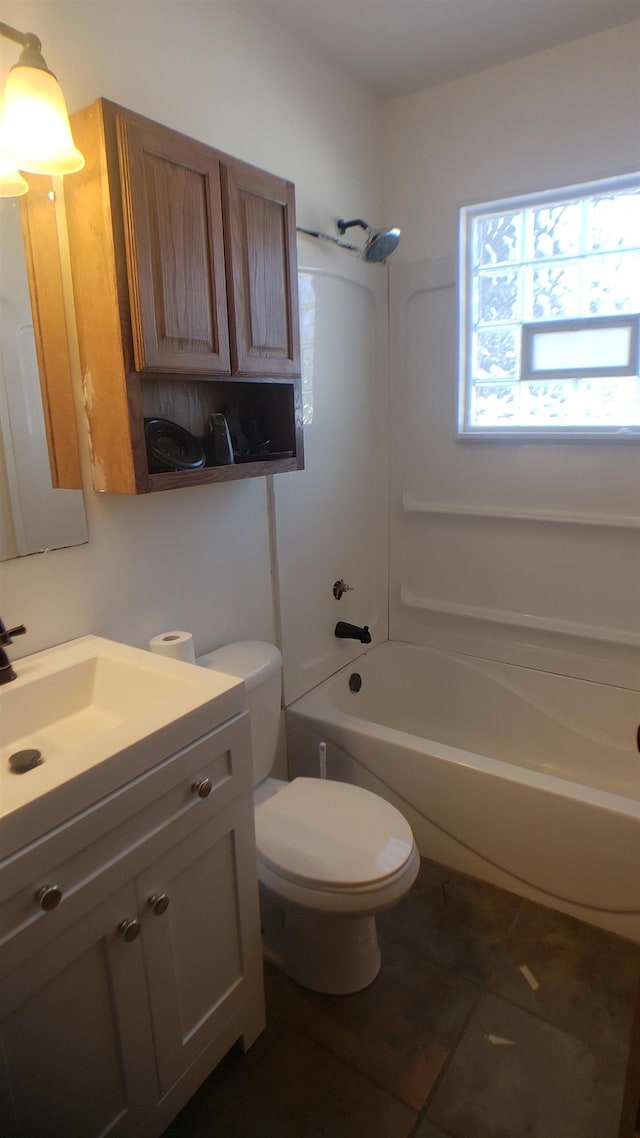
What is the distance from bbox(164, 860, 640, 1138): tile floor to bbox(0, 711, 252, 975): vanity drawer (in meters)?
0.71

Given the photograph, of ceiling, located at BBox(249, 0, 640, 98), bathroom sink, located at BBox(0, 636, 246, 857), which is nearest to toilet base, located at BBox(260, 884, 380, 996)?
bathroom sink, located at BBox(0, 636, 246, 857)

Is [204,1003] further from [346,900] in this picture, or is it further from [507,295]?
[507,295]

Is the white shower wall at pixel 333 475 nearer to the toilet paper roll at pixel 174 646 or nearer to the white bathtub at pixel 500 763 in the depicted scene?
the white bathtub at pixel 500 763

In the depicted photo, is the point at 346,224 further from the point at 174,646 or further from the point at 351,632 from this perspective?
the point at 174,646

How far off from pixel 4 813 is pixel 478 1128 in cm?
123

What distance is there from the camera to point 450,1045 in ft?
4.82

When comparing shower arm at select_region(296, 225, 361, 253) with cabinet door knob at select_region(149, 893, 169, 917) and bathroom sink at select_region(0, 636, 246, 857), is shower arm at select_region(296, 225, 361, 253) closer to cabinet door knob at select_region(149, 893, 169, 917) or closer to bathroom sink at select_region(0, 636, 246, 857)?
bathroom sink at select_region(0, 636, 246, 857)

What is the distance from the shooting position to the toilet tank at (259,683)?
5.56 feet

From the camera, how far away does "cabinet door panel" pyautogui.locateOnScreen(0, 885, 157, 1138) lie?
2.90 ft

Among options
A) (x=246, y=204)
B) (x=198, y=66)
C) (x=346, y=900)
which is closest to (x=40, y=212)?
(x=246, y=204)

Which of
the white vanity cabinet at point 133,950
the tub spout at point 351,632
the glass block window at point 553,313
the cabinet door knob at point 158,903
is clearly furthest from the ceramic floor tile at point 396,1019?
the glass block window at point 553,313

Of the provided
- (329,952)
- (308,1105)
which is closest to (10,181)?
(329,952)

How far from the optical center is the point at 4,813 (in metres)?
0.82

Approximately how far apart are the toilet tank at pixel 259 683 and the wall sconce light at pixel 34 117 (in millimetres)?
1175
